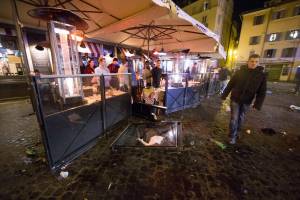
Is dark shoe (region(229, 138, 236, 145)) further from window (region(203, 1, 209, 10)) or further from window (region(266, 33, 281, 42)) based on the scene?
window (region(266, 33, 281, 42))

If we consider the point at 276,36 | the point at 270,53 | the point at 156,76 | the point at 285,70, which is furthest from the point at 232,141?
the point at 276,36

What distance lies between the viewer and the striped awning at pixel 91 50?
28.7 feet

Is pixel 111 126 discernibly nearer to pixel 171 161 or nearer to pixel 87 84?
pixel 87 84

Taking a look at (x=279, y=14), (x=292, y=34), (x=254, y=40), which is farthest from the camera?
(x=254, y=40)

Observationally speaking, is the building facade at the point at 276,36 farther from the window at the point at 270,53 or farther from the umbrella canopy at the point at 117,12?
the umbrella canopy at the point at 117,12

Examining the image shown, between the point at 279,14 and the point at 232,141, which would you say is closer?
the point at 232,141

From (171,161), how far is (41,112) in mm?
2809

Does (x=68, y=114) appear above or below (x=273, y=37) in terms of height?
below

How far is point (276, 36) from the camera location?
23672 millimetres

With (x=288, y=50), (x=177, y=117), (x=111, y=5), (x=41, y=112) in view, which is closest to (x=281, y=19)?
(x=288, y=50)

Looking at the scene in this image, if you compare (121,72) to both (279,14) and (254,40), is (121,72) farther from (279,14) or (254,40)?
(279,14)

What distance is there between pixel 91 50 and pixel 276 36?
30.8m

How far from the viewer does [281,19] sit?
2306 centimetres

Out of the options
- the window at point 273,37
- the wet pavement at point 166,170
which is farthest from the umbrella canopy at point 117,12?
the window at point 273,37
